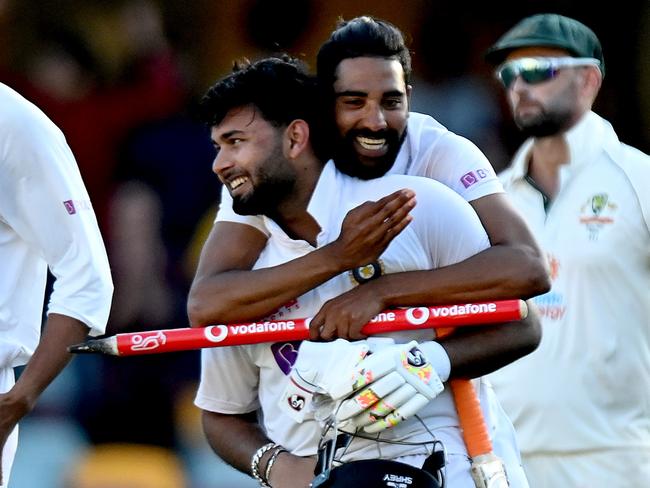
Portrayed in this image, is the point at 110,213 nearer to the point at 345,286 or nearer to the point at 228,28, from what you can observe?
the point at 228,28

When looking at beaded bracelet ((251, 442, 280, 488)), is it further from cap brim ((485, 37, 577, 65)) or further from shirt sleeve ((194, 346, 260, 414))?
cap brim ((485, 37, 577, 65))

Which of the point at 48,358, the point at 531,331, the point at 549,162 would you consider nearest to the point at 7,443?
the point at 48,358

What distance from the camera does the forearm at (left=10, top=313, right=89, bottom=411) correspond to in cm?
359

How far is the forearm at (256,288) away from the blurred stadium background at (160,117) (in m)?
3.55

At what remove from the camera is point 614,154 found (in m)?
4.94

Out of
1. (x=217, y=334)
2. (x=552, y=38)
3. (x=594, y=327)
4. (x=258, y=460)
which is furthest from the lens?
(x=552, y=38)

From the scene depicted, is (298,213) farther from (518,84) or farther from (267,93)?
(518,84)

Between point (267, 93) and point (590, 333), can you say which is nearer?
point (267, 93)

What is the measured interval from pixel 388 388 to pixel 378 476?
182 millimetres

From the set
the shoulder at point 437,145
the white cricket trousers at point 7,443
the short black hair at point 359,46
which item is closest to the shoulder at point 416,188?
the shoulder at point 437,145

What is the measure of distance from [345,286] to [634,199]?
1763 millimetres

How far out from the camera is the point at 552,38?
518 centimetres

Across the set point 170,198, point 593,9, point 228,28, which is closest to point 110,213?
point 170,198

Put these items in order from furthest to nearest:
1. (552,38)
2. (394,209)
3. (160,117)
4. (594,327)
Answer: (160,117), (552,38), (594,327), (394,209)
